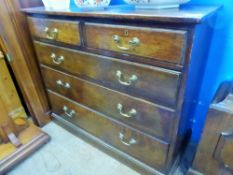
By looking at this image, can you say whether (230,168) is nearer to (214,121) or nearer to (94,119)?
(214,121)

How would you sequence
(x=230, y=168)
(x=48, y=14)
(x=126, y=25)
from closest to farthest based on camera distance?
(x=126, y=25), (x=230, y=168), (x=48, y=14)

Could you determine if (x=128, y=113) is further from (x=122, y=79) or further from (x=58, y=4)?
(x=58, y=4)

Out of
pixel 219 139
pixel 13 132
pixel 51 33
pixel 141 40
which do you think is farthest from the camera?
pixel 13 132

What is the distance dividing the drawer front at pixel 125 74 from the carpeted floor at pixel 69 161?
22.2 inches

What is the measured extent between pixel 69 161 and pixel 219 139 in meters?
0.90

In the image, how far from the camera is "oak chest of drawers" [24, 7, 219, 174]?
647mm

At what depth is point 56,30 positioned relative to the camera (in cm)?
98

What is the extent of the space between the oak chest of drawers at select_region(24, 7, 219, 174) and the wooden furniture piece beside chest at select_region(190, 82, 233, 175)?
12 centimetres

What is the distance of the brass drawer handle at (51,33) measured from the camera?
3.24 ft

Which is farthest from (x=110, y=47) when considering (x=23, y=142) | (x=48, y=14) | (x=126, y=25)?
(x=23, y=142)

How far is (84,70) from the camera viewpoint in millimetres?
974

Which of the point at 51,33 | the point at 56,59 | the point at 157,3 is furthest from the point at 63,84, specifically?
the point at 157,3

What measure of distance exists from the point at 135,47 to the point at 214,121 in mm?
457

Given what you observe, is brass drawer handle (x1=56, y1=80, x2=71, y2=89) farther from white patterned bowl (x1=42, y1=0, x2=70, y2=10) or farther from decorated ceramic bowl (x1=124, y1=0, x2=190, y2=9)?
decorated ceramic bowl (x1=124, y1=0, x2=190, y2=9)
